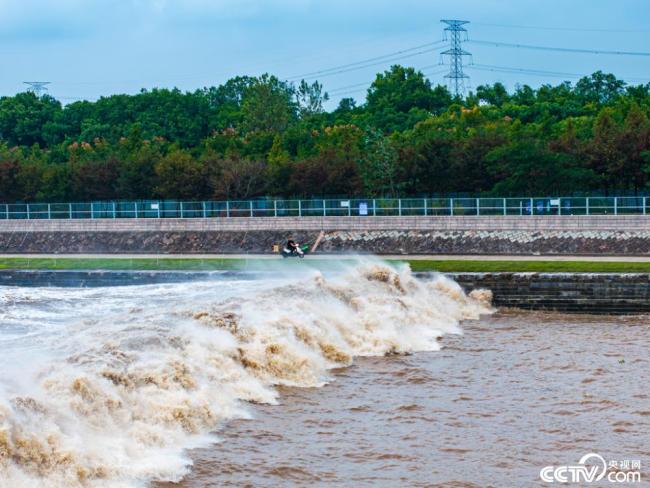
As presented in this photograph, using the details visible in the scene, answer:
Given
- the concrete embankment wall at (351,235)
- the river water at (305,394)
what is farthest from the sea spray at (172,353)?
the concrete embankment wall at (351,235)

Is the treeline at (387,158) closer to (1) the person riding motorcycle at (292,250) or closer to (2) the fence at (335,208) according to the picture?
(2) the fence at (335,208)

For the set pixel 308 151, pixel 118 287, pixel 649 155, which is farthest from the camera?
pixel 308 151

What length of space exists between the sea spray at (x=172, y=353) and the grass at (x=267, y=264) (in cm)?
253

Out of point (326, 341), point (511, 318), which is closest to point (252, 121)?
point (511, 318)

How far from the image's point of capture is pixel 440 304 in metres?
30.3

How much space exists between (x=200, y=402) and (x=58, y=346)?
4292 millimetres

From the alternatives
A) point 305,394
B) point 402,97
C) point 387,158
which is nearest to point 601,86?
point 402,97

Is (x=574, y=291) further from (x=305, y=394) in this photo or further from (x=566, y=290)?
(x=305, y=394)

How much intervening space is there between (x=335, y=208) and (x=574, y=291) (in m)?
18.8

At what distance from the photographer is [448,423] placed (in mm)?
17016

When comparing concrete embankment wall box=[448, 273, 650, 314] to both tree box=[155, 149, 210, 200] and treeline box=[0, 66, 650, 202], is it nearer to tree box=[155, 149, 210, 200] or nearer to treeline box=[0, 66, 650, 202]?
treeline box=[0, 66, 650, 202]

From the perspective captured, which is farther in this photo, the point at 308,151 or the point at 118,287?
the point at 308,151

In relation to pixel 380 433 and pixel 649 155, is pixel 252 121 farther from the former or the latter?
pixel 380 433

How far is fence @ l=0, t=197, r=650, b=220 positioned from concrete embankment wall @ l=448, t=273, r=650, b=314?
11.9 metres
